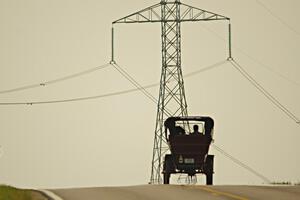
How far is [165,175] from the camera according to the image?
1494 inches

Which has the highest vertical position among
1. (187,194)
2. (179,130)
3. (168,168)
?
(179,130)

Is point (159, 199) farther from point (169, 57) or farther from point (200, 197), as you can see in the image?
point (169, 57)

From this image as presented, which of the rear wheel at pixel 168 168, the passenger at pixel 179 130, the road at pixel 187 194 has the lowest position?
the rear wheel at pixel 168 168

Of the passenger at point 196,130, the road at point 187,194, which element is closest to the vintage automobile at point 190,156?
the passenger at point 196,130

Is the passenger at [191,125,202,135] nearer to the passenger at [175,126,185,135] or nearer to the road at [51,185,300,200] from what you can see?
the passenger at [175,126,185,135]

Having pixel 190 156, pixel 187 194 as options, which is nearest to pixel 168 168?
pixel 190 156

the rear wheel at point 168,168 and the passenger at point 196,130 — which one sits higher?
the passenger at point 196,130

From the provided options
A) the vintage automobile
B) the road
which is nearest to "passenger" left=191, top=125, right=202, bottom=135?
the vintage automobile

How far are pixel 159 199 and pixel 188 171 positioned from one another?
1759 cm

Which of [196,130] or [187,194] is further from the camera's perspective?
[196,130]

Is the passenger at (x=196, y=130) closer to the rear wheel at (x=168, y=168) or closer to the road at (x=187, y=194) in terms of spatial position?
the rear wheel at (x=168, y=168)

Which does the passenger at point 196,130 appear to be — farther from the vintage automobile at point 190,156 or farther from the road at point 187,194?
the road at point 187,194

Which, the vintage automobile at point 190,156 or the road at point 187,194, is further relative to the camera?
the vintage automobile at point 190,156

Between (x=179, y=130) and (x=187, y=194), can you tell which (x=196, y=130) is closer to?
(x=179, y=130)
